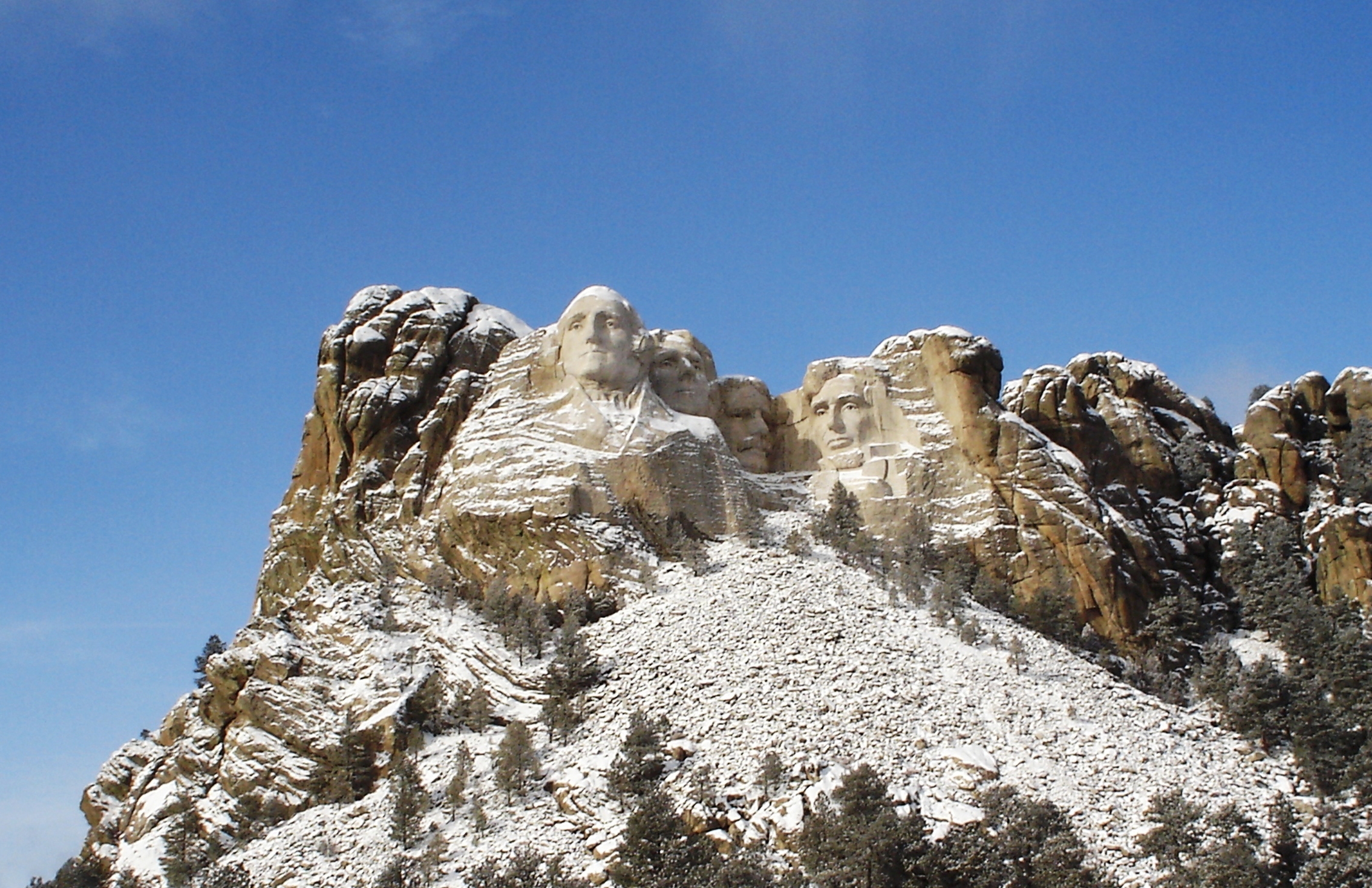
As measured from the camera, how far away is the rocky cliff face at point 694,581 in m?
42.0

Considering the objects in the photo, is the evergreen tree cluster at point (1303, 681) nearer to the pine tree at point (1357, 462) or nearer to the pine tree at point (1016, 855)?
the pine tree at point (1357, 462)

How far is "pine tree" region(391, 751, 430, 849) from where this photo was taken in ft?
136

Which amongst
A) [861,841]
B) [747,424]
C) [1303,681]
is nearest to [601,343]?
[747,424]

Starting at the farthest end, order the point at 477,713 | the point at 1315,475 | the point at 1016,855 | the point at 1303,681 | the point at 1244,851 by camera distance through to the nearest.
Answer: the point at 1315,475
the point at 1303,681
the point at 477,713
the point at 1016,855
the point at 1244,851

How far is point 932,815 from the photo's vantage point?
39.2m

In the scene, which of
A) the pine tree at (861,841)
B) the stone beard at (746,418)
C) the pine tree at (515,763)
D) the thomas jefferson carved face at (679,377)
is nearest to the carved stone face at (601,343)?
the thomas jefferson carved face at (679,377)

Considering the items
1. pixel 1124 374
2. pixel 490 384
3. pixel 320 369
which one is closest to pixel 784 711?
pixel 490 384

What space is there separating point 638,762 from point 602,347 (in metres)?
17.5

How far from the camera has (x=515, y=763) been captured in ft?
139

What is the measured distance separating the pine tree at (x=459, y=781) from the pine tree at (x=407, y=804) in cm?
66

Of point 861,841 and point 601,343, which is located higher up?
point 601,343

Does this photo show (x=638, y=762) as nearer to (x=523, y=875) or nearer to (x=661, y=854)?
(x=661, y=854)

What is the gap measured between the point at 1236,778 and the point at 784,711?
1103 centimetres

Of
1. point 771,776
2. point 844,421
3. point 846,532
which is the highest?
Result: point 844,421
